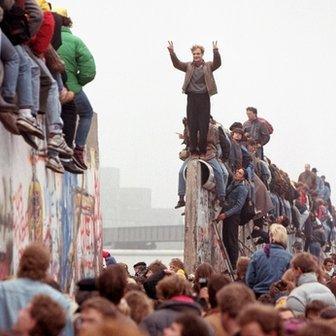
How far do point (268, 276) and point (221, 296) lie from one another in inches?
269

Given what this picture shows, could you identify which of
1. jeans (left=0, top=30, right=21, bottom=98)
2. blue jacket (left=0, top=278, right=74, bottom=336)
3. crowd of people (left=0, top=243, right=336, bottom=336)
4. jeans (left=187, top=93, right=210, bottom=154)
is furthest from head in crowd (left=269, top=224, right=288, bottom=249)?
jeans (left=187, top=93, right=210, bottom=154)

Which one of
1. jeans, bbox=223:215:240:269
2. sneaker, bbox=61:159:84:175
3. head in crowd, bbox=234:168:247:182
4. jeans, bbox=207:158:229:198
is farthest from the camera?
jeans, bbox=223:215:240:269

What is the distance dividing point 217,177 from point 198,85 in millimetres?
2425

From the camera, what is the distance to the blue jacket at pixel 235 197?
100.0 ft

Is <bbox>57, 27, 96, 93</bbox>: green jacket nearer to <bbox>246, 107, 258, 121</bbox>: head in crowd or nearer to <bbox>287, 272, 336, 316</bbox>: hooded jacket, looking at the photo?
<bbox>287, 272, 336, 316</bbox>: hooded jacket

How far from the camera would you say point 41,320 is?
10.2m

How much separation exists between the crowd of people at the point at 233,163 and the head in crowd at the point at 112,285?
15.1 meters

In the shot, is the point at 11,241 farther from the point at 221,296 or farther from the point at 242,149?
the point at 242,149

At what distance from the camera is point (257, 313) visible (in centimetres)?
973

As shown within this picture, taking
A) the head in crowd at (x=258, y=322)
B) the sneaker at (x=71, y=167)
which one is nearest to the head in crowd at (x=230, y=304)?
the head in crowd at (x=258, y=322)

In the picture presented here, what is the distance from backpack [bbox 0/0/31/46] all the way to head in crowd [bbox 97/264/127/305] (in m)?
4.72

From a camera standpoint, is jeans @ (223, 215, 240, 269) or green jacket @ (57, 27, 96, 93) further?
jeans @ (223, 215, 240, 269)

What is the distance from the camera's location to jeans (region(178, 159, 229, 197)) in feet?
95.0

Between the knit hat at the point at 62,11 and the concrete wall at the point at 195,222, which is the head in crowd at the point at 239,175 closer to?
the concrete wall at the point at 195,222
